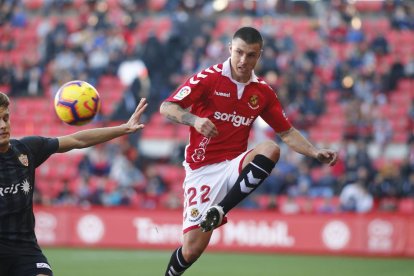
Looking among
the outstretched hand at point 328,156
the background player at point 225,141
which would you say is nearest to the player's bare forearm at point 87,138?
the background player at point 225,141

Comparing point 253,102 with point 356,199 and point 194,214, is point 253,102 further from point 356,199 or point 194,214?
point 356,199

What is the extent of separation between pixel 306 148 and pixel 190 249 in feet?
5.08

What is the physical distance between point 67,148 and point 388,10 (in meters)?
19.8

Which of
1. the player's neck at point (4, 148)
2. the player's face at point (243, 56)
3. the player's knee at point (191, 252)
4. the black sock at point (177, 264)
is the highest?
the player's face at point (243, 56)

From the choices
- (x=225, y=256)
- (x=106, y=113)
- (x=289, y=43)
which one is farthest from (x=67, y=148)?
(x=289, y=43)

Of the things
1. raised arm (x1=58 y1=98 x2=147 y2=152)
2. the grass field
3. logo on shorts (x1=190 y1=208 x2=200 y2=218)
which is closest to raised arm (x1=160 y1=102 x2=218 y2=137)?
raised arm (x1=58 y1=98 x2=147 y2=152)

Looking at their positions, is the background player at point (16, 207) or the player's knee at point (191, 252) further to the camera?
the player's knee at point (191, 252)

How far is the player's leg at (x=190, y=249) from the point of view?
8.99m

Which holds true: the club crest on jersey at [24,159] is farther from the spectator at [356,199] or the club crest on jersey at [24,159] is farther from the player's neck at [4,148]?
the spectator at [356,199]

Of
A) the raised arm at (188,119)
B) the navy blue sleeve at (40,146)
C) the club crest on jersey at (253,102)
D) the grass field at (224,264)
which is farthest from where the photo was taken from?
the grass field at (224,264)

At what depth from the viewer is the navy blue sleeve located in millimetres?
7621

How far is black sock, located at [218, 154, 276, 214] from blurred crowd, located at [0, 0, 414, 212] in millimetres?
10402

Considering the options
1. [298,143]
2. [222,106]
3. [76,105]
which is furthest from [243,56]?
[76,105]

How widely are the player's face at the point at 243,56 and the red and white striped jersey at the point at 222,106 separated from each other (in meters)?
0.14
